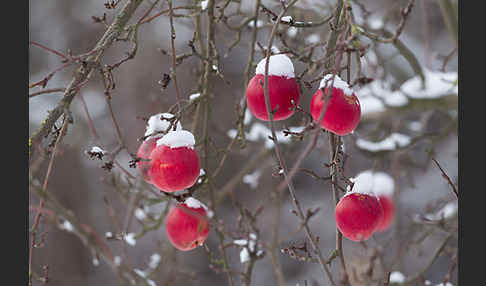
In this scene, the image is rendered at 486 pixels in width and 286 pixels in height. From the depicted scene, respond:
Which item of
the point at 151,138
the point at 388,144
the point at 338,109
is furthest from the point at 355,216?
the point at 388,144

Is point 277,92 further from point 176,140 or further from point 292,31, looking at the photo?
point 292,31

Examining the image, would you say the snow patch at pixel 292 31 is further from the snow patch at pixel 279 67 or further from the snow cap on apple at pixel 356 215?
the snow cap on apple at pixel 356 215

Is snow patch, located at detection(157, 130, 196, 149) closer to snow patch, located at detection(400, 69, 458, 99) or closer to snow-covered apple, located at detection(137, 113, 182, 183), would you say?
snow-covered apple, located at detection(137, 113, 182, 183)

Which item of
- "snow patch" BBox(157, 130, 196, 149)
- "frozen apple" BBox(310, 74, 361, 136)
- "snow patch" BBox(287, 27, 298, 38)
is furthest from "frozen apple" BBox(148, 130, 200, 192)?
"snow patch" BBox(287, 27, 298, 38)

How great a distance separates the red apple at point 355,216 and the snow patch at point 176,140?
0.44m

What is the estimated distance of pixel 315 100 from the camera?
4.03 ft

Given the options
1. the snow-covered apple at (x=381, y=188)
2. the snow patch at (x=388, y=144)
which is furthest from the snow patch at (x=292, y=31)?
the snow-covered apple at (x=381, y=188)

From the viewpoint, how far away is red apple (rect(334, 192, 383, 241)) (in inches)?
49.8

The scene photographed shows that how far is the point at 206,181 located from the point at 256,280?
5.34 metres

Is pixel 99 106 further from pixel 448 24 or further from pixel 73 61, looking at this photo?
pixel 73 61

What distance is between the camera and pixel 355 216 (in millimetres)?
1262

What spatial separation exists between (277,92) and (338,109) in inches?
6.5

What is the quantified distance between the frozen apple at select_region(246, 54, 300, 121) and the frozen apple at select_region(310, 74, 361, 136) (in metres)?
0.07

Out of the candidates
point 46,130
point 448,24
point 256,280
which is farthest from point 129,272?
point 256,280
